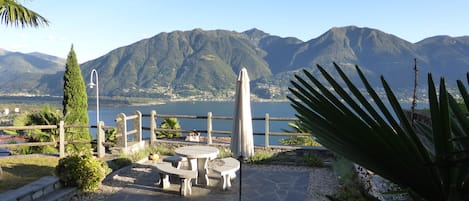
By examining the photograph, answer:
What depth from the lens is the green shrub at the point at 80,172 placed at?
245 inches

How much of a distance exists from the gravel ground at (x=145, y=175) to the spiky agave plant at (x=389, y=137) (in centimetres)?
515

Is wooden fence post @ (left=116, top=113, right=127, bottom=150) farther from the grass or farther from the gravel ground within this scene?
the grass

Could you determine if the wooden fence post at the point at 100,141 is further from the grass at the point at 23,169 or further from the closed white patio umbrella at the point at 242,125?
the closed white patio umbrella at the point at 242,125

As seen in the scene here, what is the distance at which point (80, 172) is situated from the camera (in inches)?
246

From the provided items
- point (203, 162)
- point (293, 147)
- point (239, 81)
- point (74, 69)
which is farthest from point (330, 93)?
point (74, 69)

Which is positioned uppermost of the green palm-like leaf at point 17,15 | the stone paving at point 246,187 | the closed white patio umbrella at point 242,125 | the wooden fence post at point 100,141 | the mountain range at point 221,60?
the mountain range at point 221,60

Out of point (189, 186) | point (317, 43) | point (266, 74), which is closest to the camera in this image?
point (189, 186)

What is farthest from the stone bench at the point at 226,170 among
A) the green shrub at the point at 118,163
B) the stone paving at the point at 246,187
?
the green shrub at the point at 118,163

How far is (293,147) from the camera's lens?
945 centimetres

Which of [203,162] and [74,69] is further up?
[74,69]

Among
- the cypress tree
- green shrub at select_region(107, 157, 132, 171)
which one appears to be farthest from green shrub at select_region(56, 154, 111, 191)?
the cypress tree

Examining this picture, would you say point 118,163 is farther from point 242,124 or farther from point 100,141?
point 242,124

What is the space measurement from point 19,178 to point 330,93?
23.7 ft

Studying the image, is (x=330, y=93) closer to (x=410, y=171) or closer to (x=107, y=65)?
(x=410, y=171)
